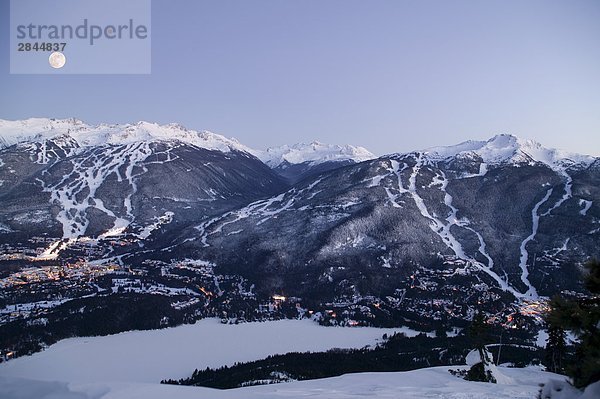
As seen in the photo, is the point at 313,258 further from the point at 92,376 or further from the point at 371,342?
the point at 92,376

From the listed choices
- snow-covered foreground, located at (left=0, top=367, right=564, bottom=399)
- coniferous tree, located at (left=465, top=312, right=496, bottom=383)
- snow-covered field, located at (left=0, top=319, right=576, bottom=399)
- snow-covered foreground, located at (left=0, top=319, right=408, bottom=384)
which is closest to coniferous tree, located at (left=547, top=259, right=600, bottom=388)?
snow-covered foreground, located at (left=0, top=367, right=564, bottom=399)

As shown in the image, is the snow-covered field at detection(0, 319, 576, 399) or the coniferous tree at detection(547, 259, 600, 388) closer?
the coniferous tree at detection(547, 259, 600, 388)

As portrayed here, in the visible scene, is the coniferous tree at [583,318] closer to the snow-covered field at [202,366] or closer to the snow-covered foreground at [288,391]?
the snow-covered foreground at [288,391]

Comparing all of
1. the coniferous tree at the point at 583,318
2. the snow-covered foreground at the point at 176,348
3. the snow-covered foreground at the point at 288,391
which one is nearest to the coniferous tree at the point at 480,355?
the snow-covered foreground at the point at 288,391

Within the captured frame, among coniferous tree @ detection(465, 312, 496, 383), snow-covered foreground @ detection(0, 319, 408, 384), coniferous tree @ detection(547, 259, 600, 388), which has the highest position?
coniferous tree @ detection(547, 259, 600, 388)

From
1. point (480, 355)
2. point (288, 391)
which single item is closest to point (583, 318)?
point (288, 391)

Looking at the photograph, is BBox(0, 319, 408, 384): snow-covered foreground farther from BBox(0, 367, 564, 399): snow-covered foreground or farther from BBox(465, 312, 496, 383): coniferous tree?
BBox(465, 312, 496, 383): coniferous tree

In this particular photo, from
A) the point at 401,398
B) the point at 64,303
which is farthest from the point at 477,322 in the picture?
the point at 64,303
